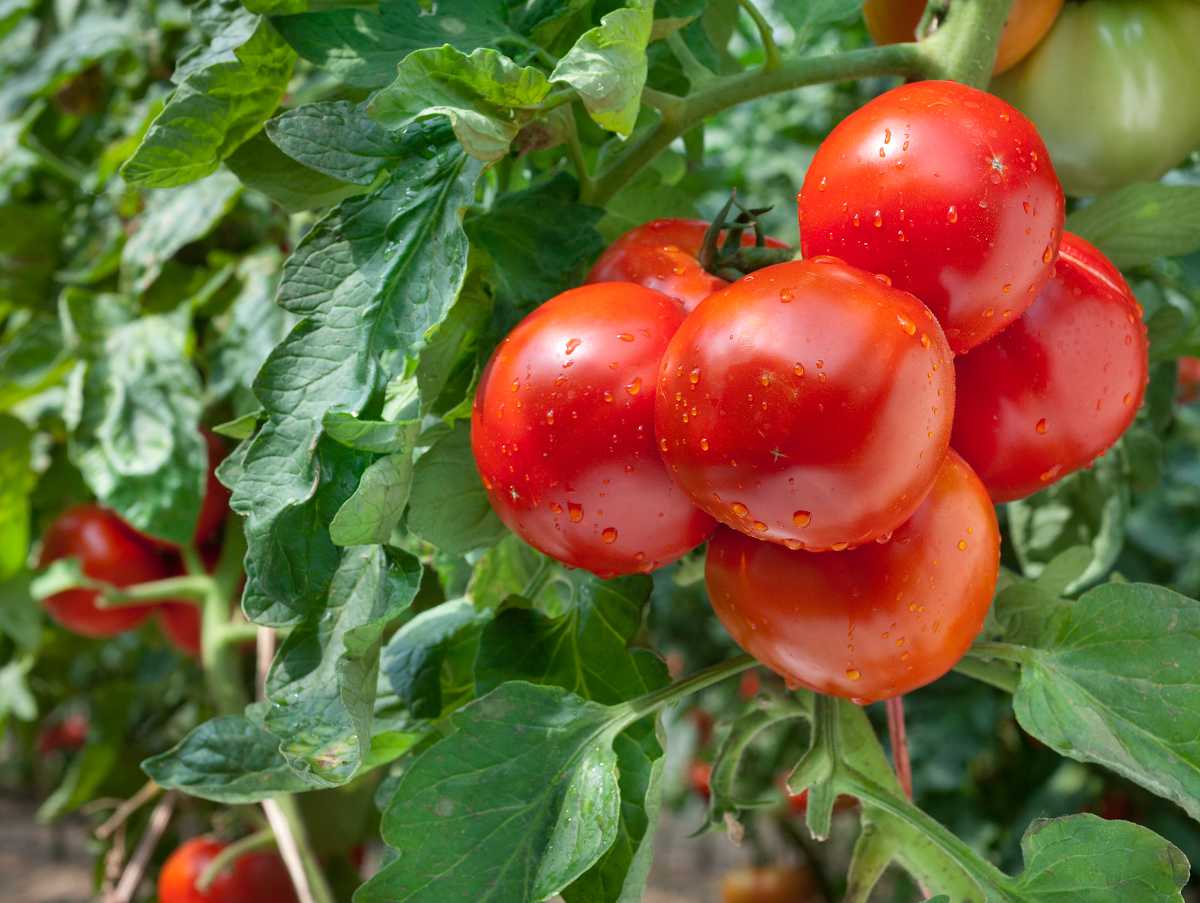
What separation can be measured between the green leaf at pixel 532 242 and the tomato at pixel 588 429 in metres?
0.06

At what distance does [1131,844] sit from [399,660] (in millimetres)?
355

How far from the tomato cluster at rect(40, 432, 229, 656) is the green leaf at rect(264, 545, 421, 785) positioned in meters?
0.72

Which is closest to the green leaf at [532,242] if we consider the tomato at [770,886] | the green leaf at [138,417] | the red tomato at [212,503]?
the green leaf at [138,417]

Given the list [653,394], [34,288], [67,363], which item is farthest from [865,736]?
[34,288]

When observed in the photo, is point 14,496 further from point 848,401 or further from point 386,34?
point 848,401

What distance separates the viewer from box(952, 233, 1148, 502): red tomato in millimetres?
517

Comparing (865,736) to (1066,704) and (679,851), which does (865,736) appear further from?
(679,851)

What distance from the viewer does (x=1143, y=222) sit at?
620 mm

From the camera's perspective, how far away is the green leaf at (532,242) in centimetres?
57

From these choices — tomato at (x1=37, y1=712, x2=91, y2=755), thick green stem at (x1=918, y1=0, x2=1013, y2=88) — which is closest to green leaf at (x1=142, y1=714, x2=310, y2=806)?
thick green stem at (x1=918, y1=0, x2=1013, y2=88)

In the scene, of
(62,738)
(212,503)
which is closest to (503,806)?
(212,503)

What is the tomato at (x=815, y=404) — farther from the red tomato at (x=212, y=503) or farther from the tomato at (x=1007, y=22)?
the red tomato at (x=212, y=503)

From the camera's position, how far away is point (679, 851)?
399 centimetres

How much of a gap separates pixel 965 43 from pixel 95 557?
0.97 m
